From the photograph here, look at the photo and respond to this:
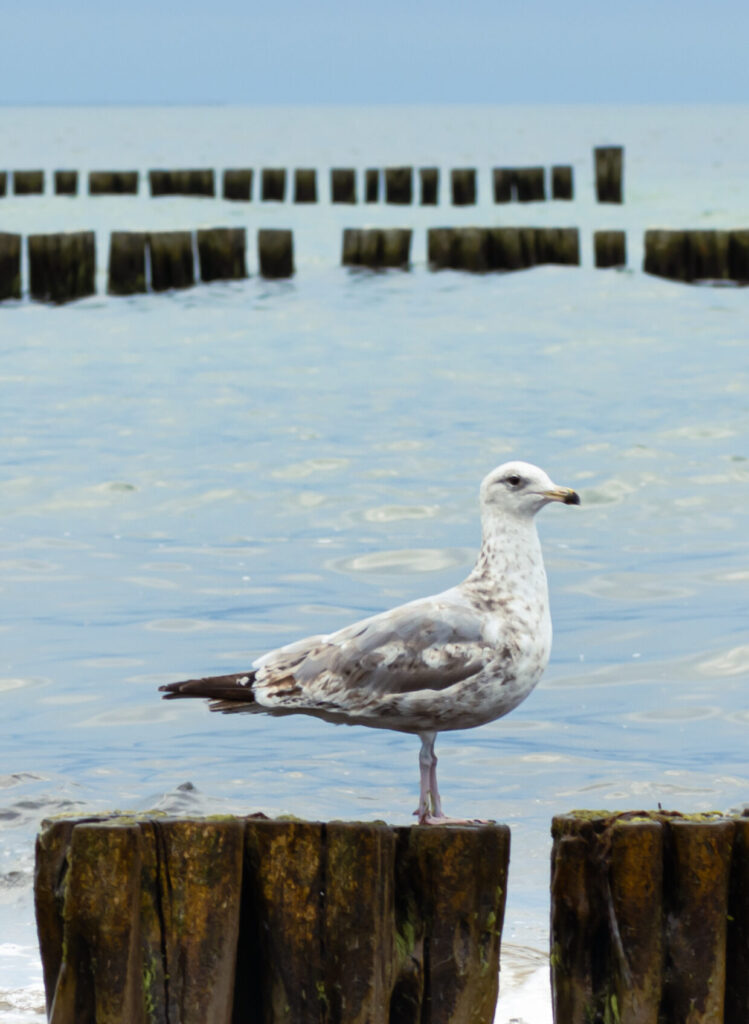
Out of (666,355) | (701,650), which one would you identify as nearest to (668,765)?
(701,650)

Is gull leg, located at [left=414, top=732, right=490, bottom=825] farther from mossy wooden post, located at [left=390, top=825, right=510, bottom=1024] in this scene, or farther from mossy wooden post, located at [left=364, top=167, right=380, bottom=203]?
mossy wooden post, located at [left=364, top=167, right=380, bottom=203]

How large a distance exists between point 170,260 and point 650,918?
22354mm

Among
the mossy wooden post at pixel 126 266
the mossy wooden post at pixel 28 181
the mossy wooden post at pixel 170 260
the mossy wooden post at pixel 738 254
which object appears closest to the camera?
the mossy wooden post at pixel 126 266

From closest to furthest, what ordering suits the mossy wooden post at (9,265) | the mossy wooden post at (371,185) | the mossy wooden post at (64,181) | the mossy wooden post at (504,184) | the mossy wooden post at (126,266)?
the mossy wooden post at (9,265) → the mossy wooden post at (126,266) → the mossy wooden post at (371,185) → the mossy wooden post at (504,184) → the mossy wooden post at (64,181)

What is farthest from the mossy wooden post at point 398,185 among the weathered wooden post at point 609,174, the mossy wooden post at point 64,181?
the mossy wooden post at point 64,181

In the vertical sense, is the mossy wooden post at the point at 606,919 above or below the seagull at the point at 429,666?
below

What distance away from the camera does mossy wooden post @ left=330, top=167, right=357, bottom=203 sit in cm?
4100

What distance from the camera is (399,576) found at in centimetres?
1079

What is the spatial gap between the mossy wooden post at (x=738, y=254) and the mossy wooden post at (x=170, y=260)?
7731mm

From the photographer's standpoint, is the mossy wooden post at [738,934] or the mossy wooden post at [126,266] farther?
the mossy wooden post at [126,266]

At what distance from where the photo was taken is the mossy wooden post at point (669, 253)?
26.1m

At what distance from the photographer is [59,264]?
80.8 ft

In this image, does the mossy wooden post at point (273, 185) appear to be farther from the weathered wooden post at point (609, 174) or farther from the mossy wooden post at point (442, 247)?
the mossy wooden post at point (442, 247)

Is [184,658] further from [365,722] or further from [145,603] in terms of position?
[365,722]
